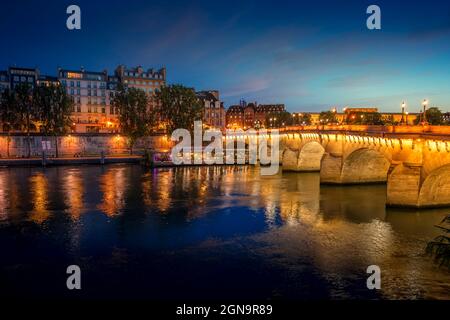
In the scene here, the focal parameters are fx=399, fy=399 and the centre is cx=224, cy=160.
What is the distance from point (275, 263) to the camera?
19.1 m

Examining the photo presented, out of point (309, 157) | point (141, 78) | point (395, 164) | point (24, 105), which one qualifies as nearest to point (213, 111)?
point (141, 78)

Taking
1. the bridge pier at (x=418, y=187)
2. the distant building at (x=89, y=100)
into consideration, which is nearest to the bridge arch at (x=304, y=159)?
the bridge pier at (x=418, y=187)

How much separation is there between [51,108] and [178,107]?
25386 mm

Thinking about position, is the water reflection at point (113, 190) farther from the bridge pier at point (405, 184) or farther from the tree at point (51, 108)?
the tree at point (51, 108)

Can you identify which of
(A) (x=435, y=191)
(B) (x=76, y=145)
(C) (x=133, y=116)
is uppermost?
(C) (x=133, y=116)

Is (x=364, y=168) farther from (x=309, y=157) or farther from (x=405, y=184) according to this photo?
(x=309, y=157)

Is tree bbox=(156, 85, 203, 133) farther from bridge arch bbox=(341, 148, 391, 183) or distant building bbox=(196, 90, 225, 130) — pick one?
bridge arch bbox=(341, 148, 391, 183)

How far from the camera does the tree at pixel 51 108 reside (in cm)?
7469

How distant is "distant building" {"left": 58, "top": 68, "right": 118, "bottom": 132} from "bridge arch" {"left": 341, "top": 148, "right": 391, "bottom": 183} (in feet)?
237

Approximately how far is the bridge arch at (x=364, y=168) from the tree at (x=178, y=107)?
4924 cm

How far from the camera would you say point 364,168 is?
43625 mm
